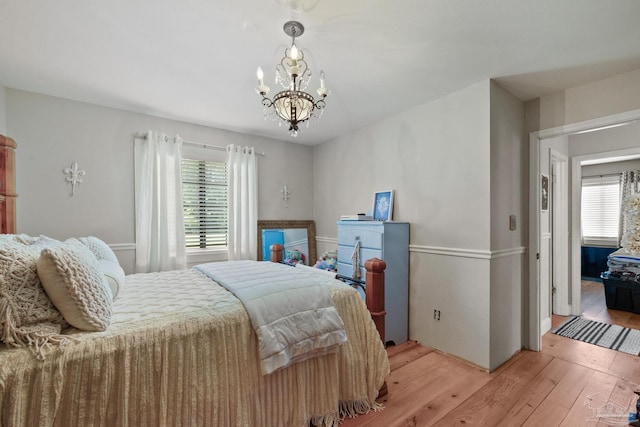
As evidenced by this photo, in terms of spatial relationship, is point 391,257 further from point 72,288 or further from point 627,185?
point 627,185

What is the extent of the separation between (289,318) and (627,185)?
21.7ft

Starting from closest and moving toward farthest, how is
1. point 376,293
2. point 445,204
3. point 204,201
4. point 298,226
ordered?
point 376,293
point 445,204
point 204,201
point 298,226

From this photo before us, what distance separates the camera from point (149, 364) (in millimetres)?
1186

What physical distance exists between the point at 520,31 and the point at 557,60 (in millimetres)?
584

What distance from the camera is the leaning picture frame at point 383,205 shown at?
309cm

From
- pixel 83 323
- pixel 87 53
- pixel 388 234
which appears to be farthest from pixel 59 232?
pixel 388 234

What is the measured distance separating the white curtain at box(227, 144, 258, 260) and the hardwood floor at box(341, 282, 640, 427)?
2.10 m

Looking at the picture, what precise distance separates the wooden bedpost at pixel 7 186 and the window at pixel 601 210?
333 inches

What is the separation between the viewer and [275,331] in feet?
4.75

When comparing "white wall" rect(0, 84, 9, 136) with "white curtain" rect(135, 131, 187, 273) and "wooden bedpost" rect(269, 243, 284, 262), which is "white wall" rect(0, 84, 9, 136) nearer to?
"white curtain" rect(135, 131, 187, 273)

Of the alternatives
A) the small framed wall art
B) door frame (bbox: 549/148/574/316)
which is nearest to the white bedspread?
the small framed wall art

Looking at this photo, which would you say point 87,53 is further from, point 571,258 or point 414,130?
point 571,258

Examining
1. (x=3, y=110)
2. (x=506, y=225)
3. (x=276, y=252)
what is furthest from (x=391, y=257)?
(x=3, y=110)

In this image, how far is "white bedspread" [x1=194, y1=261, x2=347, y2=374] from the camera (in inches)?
55.7
